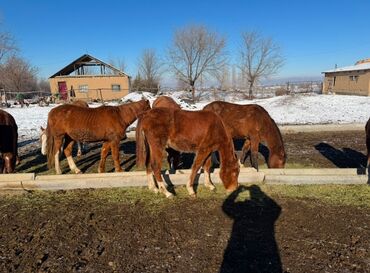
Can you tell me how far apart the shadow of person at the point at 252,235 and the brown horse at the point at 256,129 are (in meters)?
1.15

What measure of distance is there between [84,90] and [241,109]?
92.4ft

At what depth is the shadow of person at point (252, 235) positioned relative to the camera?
3.08 metres

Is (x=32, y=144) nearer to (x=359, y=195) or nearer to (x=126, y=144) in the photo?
(x=126, y=144)

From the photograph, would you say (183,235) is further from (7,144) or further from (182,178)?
(7,144)

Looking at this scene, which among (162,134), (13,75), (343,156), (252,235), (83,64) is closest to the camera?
(252,235)

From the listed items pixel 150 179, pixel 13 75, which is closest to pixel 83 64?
pixel 13 75

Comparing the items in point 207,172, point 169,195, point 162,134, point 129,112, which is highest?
point 129,112

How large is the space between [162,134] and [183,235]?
Answer: 5.58ft

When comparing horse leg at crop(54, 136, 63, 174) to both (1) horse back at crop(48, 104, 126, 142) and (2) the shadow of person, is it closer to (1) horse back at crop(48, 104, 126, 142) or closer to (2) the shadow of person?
(1) horse back at crop(48, 104, 126, 142)

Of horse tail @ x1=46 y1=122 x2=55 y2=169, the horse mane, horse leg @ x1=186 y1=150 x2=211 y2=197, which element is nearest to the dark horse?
horse tail @ x1=46 y1=122 x2=55 y2=169

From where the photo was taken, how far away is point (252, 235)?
367 centimetres

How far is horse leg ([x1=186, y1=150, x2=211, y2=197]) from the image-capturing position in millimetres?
4793

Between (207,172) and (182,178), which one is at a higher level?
(207,172)

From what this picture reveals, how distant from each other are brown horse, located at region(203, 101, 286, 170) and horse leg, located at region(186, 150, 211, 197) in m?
1.30
